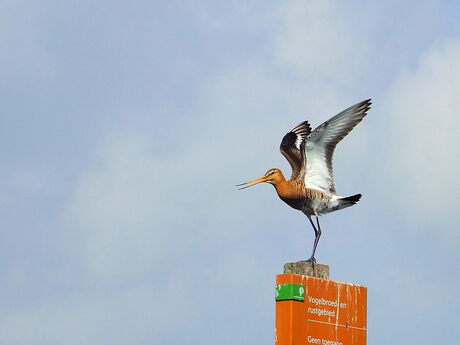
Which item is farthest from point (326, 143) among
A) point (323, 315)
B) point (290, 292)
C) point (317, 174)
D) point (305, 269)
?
point (290, 292)

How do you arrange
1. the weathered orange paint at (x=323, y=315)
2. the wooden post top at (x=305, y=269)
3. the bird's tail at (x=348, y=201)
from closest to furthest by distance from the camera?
the weathered orange paint at (x=323, y=315), the wooden post top at (x=305, y=269), the bird's tail at (x=348, y=201)

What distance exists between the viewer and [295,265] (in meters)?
15.7

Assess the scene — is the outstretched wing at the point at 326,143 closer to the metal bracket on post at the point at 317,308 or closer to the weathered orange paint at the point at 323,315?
the metal bracket on post at the point at 317,308

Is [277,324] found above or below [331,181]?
below

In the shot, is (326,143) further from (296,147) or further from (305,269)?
(305,269)

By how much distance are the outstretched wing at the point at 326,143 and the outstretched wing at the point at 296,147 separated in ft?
0.39

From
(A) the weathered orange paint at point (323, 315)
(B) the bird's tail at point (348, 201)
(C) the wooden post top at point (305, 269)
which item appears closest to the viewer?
(A) the weathered orange paint at point (323, 315)

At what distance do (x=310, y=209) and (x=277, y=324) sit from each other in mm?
3812

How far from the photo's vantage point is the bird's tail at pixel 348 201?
702 inches

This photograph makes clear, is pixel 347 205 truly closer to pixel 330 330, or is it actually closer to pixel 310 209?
pixel 310 209

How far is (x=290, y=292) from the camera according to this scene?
14.9m

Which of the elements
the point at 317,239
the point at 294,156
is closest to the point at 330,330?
the point at 317,239

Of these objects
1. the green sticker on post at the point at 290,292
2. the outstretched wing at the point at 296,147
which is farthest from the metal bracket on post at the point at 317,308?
the outstretched wing at the point at 296,147

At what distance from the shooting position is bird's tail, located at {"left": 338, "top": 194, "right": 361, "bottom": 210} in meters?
17.8
